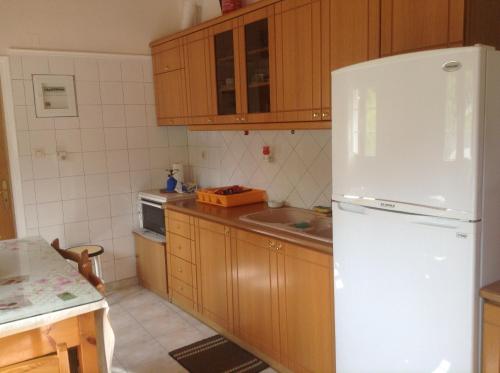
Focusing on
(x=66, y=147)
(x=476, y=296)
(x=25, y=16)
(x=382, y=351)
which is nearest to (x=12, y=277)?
(x=382, y=351)

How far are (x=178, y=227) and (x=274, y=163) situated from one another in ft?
2.97

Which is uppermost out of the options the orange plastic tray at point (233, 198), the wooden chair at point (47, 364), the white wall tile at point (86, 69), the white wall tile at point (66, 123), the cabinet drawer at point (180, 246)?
the white wall tile at point (86, 69)

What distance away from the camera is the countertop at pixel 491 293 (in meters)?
1.57

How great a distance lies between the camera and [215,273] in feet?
10.6

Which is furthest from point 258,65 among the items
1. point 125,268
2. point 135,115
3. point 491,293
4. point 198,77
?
point 125,268

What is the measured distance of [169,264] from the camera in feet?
12.7

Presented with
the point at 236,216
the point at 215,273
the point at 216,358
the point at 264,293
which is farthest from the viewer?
the point at 215,273

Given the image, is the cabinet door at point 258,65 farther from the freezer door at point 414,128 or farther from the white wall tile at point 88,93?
the white wall tile at point 88,93

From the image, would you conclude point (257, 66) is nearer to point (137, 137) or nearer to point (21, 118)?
point (137, 137)

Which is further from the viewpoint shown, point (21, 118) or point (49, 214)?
point (49, 214)

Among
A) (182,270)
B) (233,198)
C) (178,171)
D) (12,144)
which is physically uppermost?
(12,144)

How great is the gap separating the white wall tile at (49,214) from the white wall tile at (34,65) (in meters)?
1.04

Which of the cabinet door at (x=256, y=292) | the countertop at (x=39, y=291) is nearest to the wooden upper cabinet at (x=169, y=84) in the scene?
the cabinet door at (x=256, y=292)

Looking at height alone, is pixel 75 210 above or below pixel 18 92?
below
